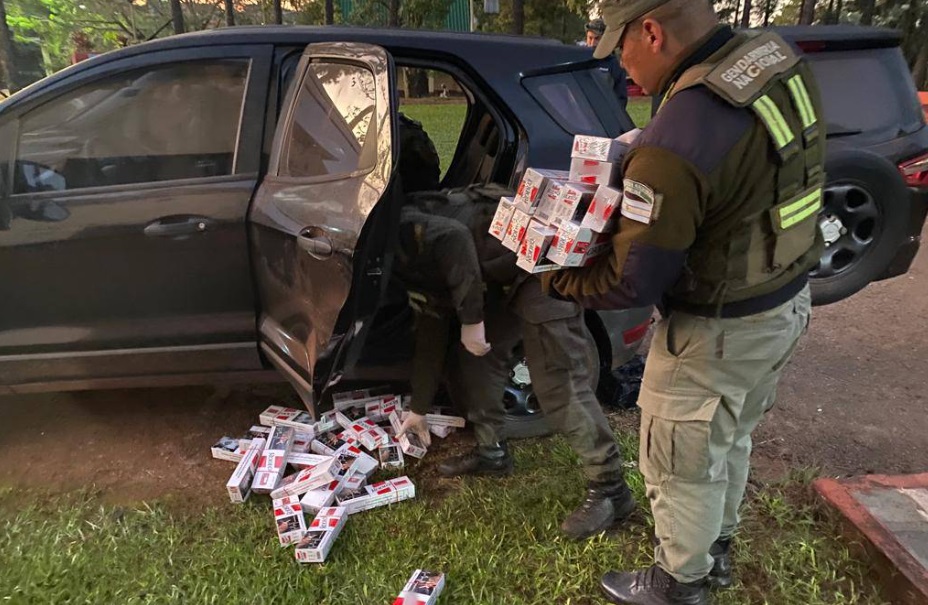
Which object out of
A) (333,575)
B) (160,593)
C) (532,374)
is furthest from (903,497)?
(160,593)

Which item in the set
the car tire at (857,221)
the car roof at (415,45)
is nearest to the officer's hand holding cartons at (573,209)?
the car roof at (415,45)

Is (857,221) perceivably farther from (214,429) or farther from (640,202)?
(214,429)

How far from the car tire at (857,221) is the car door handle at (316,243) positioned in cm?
280

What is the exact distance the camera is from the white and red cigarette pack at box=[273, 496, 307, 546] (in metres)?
2.48

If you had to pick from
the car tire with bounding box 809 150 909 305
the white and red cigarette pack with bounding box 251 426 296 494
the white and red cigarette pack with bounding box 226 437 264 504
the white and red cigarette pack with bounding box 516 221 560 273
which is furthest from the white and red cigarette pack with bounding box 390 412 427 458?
the car tire with bounding box 809 150 909 305

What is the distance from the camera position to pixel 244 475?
2.77 metres

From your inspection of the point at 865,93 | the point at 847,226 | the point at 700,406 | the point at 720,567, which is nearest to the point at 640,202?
the point at 700,406

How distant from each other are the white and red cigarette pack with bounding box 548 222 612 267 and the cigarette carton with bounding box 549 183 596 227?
0.03 m

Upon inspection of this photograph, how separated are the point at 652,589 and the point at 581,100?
1.87m

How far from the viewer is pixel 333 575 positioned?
7.81ft

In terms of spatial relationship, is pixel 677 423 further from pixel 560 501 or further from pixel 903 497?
pixel 903 497

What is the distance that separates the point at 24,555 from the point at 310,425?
1.17 metres

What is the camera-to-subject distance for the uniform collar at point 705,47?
163 cm

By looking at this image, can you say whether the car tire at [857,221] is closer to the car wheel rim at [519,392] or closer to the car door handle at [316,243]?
the car wheel rim at [519,392]
